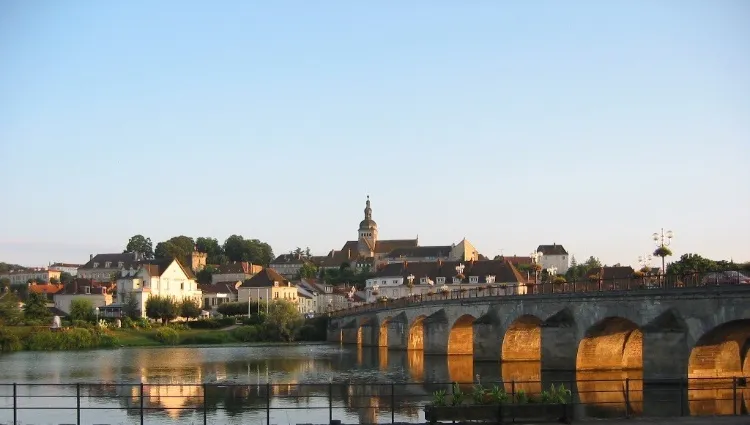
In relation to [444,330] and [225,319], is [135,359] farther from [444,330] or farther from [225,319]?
[225,319]

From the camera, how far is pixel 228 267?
636ft

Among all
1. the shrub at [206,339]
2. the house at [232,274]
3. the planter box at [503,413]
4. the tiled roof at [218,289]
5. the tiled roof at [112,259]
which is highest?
the tiled roof at [112,259]

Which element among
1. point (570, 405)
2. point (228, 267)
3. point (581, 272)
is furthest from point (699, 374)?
point (228, 267)

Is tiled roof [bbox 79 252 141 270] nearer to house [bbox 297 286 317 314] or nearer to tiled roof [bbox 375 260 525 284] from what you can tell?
house [bbox 297 286 317 314]

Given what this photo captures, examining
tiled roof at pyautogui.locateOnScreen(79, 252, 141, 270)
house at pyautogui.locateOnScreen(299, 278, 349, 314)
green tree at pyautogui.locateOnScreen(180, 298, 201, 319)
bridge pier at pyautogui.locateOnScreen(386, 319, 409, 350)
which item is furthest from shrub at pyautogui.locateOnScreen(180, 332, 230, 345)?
tiled roof at pyautogui.locateOnScreen(79, 252, 141, 270)

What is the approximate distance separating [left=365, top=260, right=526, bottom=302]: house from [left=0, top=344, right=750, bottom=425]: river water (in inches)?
2128

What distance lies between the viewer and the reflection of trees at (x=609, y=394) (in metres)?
33.2

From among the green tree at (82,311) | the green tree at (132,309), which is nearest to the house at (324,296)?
the green tree at (132,309)

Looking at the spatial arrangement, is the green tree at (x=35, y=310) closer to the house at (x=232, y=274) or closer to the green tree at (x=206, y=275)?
the house at (x=232, y=274)

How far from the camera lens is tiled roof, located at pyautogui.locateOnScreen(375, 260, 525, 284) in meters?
137

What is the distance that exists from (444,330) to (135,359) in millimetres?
24635

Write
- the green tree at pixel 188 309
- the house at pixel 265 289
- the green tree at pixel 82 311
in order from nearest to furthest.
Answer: the green tree at pixel 82 311 < the green tree at pixel 188 309 < the house at pixel 265 289

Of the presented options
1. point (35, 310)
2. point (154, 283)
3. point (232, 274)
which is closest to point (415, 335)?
point (35, 310)

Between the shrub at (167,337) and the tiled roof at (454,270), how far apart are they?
5291 cm
